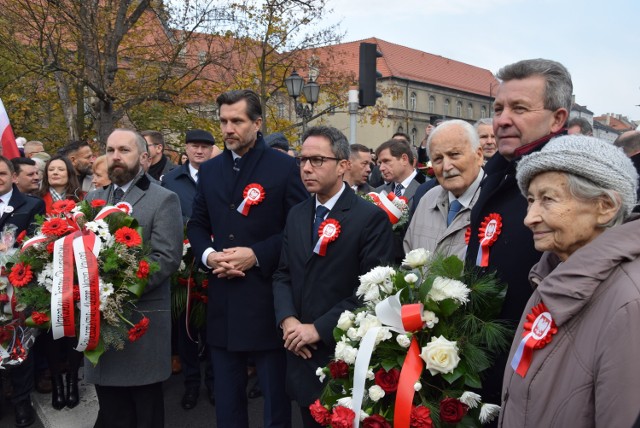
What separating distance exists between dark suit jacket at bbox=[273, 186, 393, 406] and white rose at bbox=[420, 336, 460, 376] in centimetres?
96

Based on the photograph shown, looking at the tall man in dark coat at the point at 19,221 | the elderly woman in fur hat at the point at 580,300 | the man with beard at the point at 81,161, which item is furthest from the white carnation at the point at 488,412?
the man with beard at the point at 81,161

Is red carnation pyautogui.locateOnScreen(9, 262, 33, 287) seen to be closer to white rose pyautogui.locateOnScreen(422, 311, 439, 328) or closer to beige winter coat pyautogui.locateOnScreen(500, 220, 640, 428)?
white rose pyautogui.locateOnScreen(422, 311, 439, 328)

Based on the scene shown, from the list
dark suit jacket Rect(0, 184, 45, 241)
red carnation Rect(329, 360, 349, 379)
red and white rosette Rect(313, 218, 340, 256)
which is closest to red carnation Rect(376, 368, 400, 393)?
red carnation Rect(329, 360, 349, 379)

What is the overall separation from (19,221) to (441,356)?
173 inches

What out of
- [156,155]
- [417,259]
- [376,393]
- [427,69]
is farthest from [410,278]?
[427,69]

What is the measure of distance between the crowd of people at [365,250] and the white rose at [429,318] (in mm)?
332

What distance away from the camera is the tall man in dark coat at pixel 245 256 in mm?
3877

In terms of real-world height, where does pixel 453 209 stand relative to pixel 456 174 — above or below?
below

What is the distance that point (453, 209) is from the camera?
3.44 meters

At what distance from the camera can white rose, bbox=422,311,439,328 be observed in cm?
243

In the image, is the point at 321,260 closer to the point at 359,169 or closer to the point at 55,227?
the point at 55,227

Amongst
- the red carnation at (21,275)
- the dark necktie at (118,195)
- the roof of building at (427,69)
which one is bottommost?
the red carnation at (21,275)

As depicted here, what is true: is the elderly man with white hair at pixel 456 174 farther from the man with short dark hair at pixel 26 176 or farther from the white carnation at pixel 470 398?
the man with short dark hair at pixel 26 176

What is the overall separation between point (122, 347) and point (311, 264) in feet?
4.09
